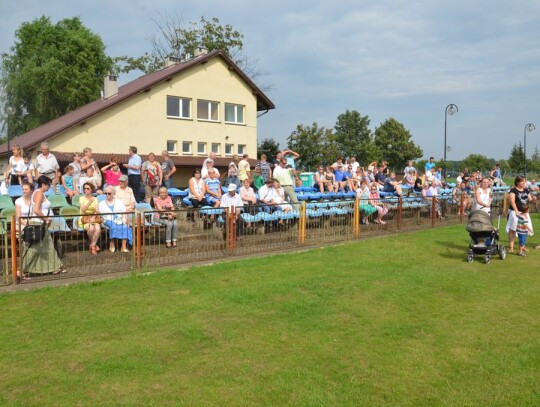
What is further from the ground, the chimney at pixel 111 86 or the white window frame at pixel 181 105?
the chimney at pixel 111 86

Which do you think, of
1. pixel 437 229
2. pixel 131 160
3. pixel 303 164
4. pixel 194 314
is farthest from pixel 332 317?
pixel 303 164

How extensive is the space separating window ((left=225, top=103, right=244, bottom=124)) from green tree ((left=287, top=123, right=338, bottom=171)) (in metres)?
19.1

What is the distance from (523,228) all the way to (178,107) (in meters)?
24.8

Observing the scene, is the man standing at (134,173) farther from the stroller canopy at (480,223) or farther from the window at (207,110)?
the window at (207,110)

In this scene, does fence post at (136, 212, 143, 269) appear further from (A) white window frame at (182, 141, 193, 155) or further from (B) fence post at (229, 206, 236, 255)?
(A) white window frame at (182, 141, 193, 155)

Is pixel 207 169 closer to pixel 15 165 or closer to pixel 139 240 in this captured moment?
pixel 15 165

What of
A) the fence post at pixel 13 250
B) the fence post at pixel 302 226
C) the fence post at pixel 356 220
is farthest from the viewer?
the fence post at pixel 356 220

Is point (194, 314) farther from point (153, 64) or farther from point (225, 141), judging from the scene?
point (153, 64)

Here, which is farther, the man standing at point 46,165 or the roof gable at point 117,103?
the roof gable at point 117,103

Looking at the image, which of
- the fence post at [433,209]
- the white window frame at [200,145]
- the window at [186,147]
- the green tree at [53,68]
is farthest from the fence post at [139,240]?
the green tree at [53,68]

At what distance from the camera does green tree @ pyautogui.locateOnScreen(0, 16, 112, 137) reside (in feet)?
140

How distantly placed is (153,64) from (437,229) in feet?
125

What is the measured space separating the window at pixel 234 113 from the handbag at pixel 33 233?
26.9 meters

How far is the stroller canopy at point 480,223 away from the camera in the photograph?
10516 mm
